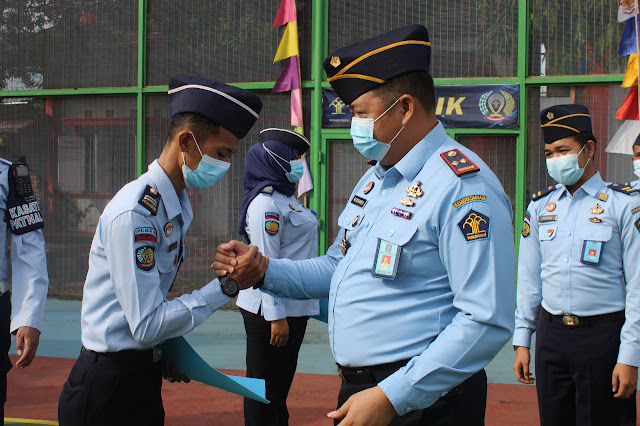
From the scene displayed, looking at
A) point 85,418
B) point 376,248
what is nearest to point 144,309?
point 85,418

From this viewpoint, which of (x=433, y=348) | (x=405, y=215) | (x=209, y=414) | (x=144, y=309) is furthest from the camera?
(x=209, y=414)

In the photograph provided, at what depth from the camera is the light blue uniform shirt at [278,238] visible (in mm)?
4447

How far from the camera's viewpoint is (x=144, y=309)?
2.55m

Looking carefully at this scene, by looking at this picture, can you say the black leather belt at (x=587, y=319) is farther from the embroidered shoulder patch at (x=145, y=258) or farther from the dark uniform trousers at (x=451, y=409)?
the embroidered shoulder patch at (x=145, y=258)

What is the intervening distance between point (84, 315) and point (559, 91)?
7.34 m

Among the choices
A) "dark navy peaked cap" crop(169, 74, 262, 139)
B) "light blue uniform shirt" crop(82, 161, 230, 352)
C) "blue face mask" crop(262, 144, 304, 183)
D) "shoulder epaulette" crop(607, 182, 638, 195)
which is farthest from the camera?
"blue face mask" crop(262, 144, 304, 183)

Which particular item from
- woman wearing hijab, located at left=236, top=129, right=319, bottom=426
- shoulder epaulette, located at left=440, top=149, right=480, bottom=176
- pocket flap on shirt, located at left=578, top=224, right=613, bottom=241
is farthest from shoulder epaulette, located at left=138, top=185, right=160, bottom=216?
pocket flap on shirt, located at left=578, top=224, right=613, bottom=241

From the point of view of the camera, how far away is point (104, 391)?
8.71ft

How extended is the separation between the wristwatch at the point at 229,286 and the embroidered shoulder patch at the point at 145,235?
1.11ft

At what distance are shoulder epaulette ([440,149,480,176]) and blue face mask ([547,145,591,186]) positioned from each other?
6.94 feet

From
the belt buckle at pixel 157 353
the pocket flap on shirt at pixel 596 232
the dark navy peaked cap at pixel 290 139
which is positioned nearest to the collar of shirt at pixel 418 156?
the belt buckle at pixel 157 353

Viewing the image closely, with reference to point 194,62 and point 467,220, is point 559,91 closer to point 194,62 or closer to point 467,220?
point 194,62

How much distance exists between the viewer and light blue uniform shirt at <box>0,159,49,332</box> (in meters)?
3.53

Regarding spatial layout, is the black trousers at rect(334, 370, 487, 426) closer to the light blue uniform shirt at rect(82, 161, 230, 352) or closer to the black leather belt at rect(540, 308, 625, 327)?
the light blue uniform shirt at rect(82, 161, 230, 352)
